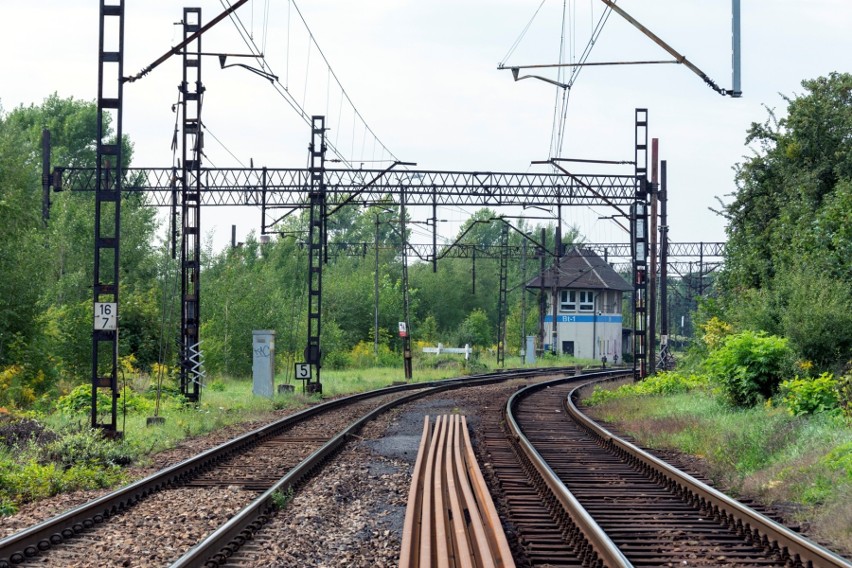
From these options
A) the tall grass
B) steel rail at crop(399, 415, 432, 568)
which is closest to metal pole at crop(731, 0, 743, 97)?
the tall grass

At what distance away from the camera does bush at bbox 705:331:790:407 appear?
2158 cm

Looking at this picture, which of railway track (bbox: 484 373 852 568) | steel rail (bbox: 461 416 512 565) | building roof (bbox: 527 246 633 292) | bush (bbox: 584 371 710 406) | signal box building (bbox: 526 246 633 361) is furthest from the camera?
signal box building (bbox: 526 246 633 361)


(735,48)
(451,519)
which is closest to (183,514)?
(451,519)

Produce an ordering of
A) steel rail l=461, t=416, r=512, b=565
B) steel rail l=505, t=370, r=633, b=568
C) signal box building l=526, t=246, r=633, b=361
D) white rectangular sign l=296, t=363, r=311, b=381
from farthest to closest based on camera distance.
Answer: signal box building l=526, t=246, r=633, b=361 → white rectangular sign l=296, t=363, r=311, b=381 → steel rail l=461, t=416, r=512, b=565 → steel rail l=505, t=370, r=633, b=568

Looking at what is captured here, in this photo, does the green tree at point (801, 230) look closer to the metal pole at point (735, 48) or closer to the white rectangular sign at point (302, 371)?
the metal pole at point (735, 48)

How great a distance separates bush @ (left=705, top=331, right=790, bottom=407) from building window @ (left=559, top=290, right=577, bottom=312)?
66.4 metres

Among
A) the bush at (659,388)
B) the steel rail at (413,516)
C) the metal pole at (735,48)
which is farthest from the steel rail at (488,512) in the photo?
the bush at (659,388)

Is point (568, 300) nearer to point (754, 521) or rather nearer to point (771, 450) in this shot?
point (771, 450)

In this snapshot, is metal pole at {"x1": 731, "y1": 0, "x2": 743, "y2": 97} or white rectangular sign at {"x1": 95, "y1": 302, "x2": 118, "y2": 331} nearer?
metal pole at {"x1": 731, "y1": 0, "x2": 743, "y2": 97}

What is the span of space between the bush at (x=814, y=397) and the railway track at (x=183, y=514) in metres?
8.21

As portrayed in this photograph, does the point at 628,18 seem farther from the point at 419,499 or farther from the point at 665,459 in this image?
the point at 419,499

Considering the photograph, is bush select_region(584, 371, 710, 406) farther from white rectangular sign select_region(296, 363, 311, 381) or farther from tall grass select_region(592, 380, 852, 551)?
white rectangular sign select_region(296, 363, 311, 381)

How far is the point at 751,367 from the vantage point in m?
21.7

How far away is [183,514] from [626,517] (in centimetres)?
468
